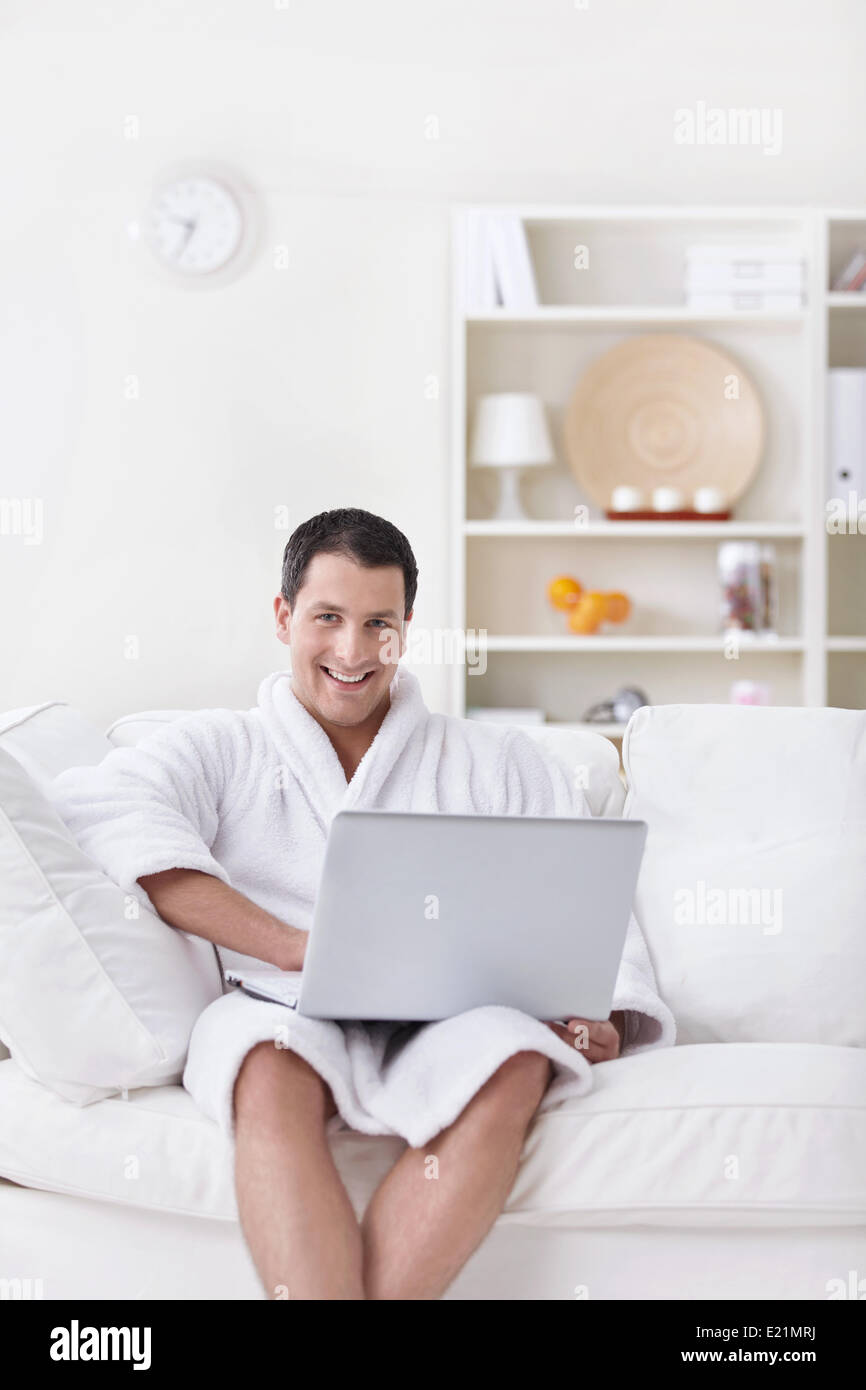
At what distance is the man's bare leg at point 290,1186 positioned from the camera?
1240 millimetres

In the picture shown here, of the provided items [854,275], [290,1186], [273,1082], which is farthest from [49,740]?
[854,275]

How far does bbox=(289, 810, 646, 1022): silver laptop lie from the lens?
1294 mm

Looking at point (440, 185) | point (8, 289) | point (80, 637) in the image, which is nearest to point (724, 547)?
point (440, 185)

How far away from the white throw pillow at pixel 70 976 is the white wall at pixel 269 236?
6.78 ft

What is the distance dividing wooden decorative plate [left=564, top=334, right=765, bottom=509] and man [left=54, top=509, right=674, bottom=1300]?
1793 mm

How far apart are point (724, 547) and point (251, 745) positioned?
6.68 feet

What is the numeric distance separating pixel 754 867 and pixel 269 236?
7.95ft

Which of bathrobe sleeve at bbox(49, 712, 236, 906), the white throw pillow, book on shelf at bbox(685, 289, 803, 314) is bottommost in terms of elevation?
the white throw pillow

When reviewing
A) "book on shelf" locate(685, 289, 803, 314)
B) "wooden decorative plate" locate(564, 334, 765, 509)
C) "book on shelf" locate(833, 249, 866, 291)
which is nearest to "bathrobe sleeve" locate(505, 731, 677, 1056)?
"wooden decorative plate" locate(564, 334, 765, 509)

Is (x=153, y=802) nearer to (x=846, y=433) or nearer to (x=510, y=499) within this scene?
(x=510, y=499)

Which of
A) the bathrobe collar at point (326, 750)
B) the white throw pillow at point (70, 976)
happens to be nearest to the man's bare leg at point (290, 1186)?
the white throw pillow at point (70, 976)

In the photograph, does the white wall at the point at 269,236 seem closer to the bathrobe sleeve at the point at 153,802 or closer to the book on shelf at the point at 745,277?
the book on shelf at the point at 745,277

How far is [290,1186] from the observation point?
1.28m

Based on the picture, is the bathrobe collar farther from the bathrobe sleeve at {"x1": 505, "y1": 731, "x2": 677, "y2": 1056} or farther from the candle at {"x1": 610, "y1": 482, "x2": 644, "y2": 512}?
the candle at {"x1": 610, "y1": 482, "x2": 644, "y2": 512}
